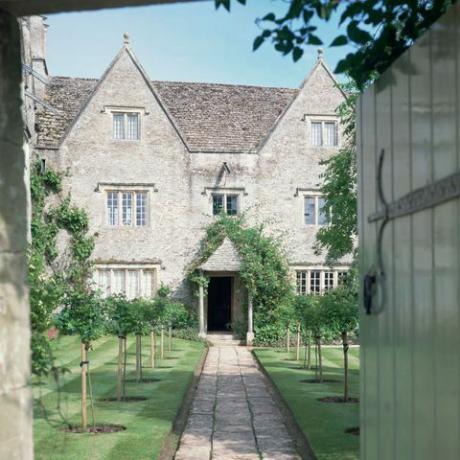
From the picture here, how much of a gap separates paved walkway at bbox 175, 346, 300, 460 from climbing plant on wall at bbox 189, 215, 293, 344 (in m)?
7.54

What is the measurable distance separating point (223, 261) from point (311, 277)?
364 centimetres

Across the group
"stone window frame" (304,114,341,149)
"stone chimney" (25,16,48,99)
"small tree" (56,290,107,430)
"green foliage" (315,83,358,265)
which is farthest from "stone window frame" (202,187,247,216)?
"small tree" (56,290,107,430)

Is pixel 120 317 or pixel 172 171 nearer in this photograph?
pixel 120 317

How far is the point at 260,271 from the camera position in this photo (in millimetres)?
22422

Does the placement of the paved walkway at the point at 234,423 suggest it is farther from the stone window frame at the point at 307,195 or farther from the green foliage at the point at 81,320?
the stone window frame at the point at 307,195

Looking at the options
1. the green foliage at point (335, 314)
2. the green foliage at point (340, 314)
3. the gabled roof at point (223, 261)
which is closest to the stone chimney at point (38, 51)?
the gabled roof at point (223, 261)

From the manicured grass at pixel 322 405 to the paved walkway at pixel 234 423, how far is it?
29 centimetres

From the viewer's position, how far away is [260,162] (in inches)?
951

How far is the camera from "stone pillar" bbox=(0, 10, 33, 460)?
2719mm

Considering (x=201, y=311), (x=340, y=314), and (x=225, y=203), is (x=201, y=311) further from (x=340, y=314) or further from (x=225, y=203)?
(x=340, y=314)

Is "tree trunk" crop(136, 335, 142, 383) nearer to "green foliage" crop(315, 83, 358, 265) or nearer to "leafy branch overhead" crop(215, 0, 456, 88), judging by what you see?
"green foliage" crop(315, 83, 358, 265)

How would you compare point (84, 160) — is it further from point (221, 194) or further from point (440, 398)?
point (440, 398)

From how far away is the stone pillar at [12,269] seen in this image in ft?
8.92

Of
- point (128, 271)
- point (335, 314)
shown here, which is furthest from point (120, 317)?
point (128, 271)
